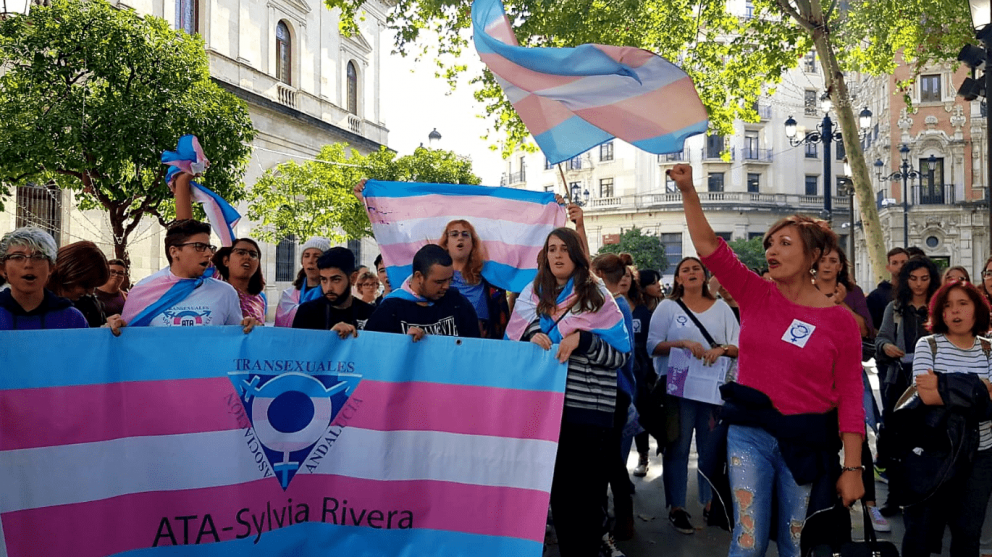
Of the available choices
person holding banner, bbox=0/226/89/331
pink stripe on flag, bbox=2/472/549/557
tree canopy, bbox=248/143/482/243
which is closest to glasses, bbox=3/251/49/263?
person holding banner, bbox=0/226/89/331

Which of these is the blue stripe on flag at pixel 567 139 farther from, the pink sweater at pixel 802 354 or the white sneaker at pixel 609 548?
the white sneaker at pixel 609 548

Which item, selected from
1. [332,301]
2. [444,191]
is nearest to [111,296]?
[332,301]

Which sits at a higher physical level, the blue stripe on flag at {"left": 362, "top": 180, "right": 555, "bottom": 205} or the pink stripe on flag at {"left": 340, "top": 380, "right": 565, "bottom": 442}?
the blue stripe on flag at {"left": 362, "top": 180, "right": 555, "bottom": 205}

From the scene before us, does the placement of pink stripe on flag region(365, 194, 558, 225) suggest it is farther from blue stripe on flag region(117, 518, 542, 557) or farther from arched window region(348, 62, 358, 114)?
arched window region(348, 62, 358, 114)

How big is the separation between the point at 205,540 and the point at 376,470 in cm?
87

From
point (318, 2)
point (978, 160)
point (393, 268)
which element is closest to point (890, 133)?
point (978, 160)

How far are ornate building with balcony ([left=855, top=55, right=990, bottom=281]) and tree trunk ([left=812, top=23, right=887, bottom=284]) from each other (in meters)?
34.3

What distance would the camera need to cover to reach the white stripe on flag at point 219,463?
3553mm

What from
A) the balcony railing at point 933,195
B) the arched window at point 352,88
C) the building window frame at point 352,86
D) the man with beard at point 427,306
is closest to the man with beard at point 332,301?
the man with beard at point 427,306

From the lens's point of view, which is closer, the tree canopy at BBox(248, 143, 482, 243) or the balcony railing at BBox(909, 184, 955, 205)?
the tree canopy at BBox(248, 143, 482, 243)

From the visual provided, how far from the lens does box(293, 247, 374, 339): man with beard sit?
16.0ft

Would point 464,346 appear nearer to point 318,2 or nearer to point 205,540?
point 205,540

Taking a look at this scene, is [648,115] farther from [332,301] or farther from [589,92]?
[332,301]

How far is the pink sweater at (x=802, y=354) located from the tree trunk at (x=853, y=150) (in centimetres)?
1079
